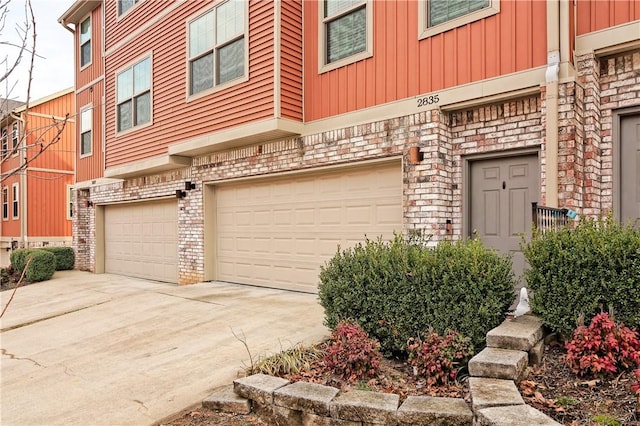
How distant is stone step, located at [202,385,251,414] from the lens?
3447mm

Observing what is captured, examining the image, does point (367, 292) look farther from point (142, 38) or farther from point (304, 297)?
point (142, 38)

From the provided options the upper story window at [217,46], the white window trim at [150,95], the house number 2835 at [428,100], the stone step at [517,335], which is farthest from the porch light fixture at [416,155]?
the white window trim at [150,95]

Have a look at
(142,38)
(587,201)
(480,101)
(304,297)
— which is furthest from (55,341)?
(142,38)

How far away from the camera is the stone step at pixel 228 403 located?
345 cm

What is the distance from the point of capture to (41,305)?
26.1ft

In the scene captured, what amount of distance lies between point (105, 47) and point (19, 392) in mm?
10734

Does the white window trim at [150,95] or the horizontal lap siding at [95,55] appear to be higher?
A: the horizontal lap siding at [95,55]

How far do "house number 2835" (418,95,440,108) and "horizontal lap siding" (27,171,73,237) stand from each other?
1722cm

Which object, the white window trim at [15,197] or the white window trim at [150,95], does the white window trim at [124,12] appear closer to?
the white window trim at [150,95]

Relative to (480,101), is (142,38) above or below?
above

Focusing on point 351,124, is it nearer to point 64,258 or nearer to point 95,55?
point 95,55

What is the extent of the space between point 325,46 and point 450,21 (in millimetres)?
2149

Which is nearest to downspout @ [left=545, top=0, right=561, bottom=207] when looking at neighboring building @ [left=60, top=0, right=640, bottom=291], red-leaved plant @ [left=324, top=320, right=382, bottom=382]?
neighboring building @ [left=60, top=0, right=640, bottom=291]

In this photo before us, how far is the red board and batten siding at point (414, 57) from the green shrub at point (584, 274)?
99.1 inches
